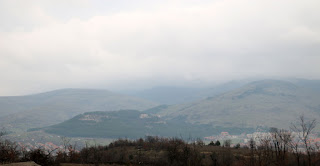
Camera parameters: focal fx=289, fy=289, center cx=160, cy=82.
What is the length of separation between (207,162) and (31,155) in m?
32.3

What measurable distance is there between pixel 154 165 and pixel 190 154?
626cm

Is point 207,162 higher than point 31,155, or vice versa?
point 31,155

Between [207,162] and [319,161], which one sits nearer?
[319,161]

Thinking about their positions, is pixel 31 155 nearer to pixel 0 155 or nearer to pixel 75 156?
pixel 0 155

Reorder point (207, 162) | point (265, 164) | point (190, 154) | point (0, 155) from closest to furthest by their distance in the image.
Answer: point (0, 155) < point (265, 164) < point (190, 154) < point (207, 162)

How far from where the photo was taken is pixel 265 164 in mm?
40188

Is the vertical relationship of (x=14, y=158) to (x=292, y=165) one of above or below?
above

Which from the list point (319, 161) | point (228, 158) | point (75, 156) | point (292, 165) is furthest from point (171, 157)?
point (319, 161)

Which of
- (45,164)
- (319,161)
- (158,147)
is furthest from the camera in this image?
(158,147)

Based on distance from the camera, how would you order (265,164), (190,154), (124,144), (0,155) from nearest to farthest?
1. (0,155)
2. (265,164)
3. (190,154)
4. (124,144)

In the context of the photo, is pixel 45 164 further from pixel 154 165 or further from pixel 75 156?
pixel 154 165

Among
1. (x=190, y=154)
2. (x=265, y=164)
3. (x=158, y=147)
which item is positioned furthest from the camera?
(x=158, y=147)

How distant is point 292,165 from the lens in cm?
4497

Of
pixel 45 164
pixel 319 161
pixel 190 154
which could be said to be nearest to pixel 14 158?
pixel 45 164
